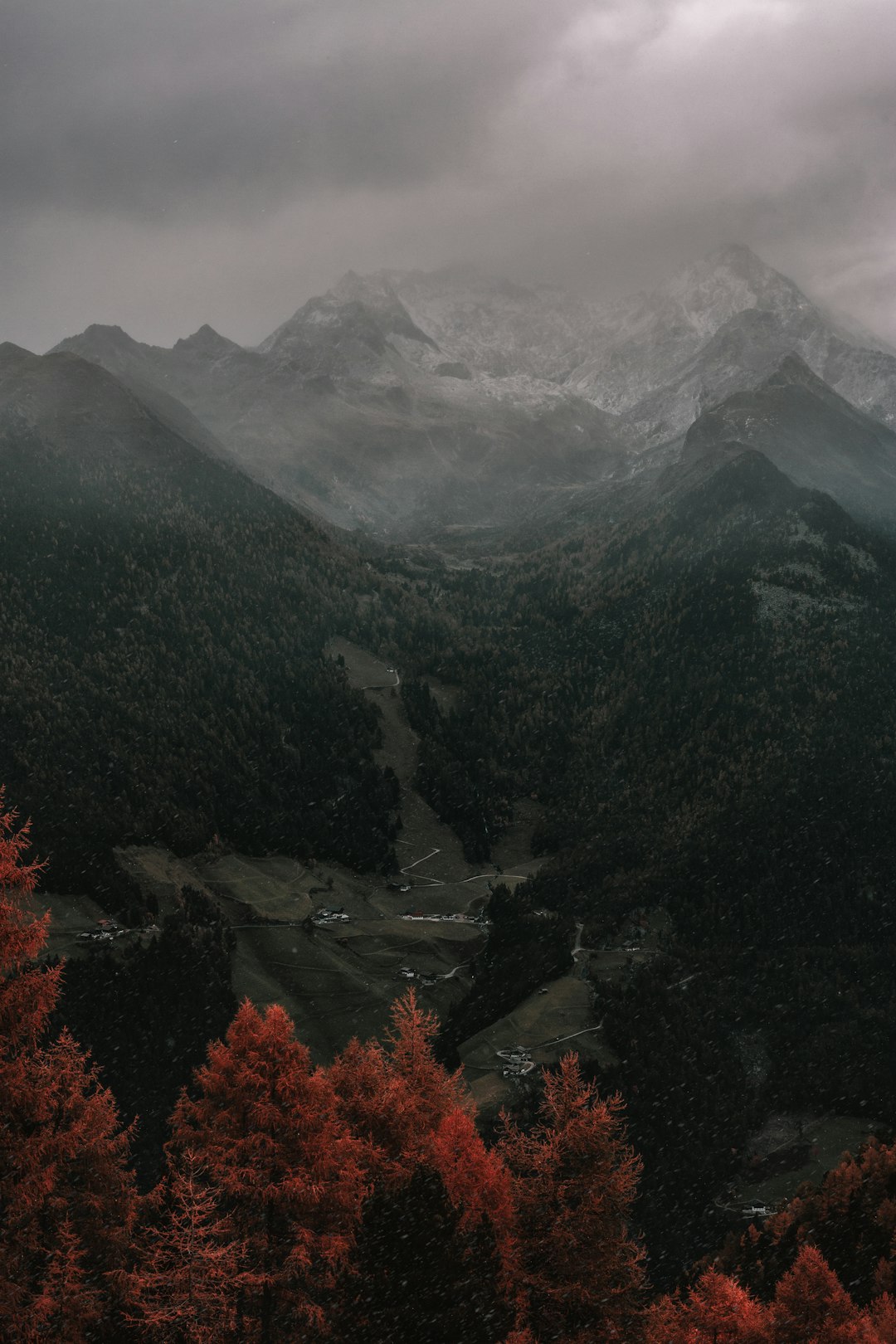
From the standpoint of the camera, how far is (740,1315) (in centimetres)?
4047

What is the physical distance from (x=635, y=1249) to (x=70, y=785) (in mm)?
141304

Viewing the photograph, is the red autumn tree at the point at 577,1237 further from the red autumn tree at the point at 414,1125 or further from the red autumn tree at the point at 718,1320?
the red autumn tree at the point at 718,1320

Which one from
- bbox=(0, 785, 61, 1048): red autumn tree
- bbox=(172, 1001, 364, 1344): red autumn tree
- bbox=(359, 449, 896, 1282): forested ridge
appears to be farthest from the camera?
bbox=(359, 449, 896, 1282): forested ridge

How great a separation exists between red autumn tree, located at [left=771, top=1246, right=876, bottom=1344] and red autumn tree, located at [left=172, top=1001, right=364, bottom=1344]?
22802mm

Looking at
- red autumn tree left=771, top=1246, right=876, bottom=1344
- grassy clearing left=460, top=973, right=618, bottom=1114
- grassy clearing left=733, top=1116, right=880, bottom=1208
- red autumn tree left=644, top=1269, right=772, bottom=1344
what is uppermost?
red autumn tree left=644, top=1269, right=772, bottom=1344

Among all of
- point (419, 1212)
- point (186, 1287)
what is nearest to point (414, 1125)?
point (419, 1212)

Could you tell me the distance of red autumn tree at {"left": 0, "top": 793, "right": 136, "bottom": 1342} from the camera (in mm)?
26828

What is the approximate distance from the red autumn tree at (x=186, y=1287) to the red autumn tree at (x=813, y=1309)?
2748cm

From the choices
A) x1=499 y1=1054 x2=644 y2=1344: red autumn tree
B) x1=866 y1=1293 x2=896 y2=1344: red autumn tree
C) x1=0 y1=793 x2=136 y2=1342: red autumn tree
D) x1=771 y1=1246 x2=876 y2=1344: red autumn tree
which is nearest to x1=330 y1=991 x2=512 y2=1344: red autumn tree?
x1=499 y1=1054 x2=644 y2=1344: red autumn tree

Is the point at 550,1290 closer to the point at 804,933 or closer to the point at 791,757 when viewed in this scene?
the point at 804,933

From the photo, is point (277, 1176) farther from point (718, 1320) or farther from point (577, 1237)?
point (718, 1320)

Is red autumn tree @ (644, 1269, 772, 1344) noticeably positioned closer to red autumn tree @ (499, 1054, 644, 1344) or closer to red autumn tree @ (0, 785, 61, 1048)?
red autumn tree @ (499, 1054, 644, 1344)

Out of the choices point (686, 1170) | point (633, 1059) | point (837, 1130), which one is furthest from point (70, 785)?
point (837, 1130)

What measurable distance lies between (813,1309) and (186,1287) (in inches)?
1281
